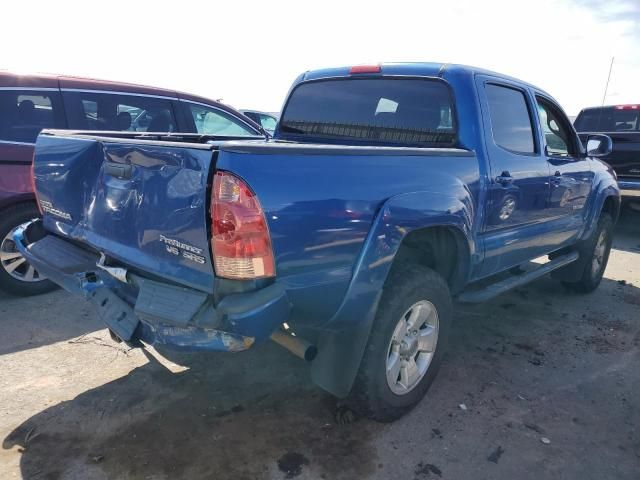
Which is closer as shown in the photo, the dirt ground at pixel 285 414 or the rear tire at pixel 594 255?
the dirt ground at pixel 285 414

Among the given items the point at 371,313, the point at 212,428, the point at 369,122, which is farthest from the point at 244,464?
the point at 369,122

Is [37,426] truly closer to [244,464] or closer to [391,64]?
[244,464]

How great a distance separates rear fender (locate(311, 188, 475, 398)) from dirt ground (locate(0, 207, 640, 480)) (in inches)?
17.9

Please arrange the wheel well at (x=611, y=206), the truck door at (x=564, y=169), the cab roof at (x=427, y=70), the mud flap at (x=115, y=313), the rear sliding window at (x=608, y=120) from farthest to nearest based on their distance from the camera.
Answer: the rear sliding window at (x=608, y=120), the wheel well at (x=611, y=206), the truck door at (x=564, y=169), the cab roof at (x=427, y=70), the mud flap at (x=115, y=313)

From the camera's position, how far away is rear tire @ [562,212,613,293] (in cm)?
501

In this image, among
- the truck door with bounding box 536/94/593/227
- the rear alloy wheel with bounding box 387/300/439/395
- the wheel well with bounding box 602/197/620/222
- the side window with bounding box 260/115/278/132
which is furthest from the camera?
the side window with bounding box 260/115/278/132

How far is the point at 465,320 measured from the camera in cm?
439

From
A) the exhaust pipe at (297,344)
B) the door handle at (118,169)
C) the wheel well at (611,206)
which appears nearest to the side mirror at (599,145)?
the wheel well at (611,206)

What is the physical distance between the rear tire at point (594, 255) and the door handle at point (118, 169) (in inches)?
173

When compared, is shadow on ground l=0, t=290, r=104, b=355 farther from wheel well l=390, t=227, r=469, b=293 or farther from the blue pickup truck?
wheel well l=390, t=227, r=469, b=293

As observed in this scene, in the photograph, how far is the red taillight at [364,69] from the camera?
3653 mm

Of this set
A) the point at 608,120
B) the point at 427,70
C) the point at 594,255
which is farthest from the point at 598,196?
the point at 608,120

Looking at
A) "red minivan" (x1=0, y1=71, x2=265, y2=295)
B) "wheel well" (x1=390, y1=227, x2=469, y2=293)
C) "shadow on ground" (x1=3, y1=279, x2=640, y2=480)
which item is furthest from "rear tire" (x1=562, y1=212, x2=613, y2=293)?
"red minivan" (x1=0, y1=71, x2=265, y2=295)

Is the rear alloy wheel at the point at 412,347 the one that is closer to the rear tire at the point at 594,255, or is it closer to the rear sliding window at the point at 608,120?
the rear tire at the point at 594,255
